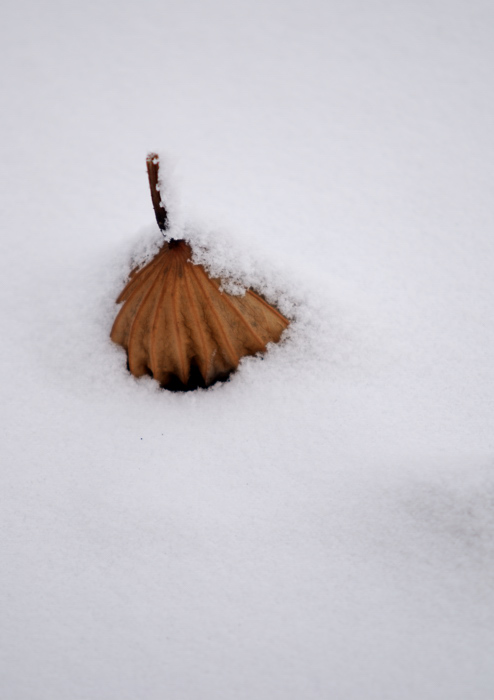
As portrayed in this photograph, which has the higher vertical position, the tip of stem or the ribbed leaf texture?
the tip of stem

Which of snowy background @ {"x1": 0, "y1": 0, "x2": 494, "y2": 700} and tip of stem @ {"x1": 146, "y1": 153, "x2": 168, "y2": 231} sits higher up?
tip of stem @ {"x1": 146, "y1": 153, "x2": 168, "y2": 231}

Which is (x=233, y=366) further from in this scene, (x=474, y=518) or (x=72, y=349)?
(x=474, y=518)

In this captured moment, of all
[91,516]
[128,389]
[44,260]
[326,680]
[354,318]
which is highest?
[44,260]

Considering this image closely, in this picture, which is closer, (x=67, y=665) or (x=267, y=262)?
(x=67, y=665)

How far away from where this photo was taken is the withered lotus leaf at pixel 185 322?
3.69ft

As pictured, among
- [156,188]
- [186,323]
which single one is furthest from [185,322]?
[156,188]

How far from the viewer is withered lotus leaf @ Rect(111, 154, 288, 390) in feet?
3.69

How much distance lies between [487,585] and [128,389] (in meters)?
0.78

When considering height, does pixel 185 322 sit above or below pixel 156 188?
below

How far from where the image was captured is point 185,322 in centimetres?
114

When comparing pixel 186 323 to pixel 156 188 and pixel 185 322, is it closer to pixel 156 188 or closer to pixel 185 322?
pixel 185 322

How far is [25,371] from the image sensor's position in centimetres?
125

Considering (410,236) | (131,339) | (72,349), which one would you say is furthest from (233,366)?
(410,236)

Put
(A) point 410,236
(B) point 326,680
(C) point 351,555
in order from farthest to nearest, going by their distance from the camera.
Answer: (A) point 410,236 < (C) point 351,555 < (B) point 326,680
